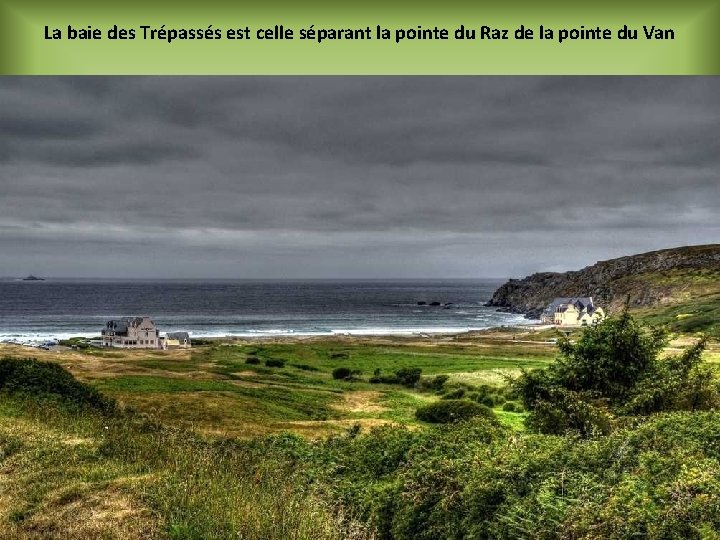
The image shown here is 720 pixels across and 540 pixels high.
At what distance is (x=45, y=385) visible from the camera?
21.7 metres

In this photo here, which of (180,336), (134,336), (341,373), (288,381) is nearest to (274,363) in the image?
(341,373)

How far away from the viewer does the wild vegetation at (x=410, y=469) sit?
340 inches

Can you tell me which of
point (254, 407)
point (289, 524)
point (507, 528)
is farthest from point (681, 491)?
point (254, 407)

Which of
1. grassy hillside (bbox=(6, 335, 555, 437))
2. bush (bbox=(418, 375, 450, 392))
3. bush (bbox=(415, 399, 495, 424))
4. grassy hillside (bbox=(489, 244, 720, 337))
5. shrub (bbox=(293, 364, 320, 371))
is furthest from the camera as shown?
grassy hillside (bbox=(489, 244, 720, 337))

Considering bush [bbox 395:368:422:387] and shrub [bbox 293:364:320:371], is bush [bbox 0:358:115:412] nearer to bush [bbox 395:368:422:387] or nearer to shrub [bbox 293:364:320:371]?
bush [bbox 395:368:422:387]

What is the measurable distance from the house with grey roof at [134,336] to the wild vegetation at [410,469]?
69.1m

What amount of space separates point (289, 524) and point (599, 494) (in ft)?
15.5

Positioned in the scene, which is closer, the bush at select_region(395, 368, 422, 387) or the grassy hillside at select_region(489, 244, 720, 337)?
the bush at select_region(395, 368, 422, 387)

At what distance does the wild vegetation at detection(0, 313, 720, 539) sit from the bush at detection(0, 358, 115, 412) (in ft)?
0.25

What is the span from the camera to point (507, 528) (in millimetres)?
9023

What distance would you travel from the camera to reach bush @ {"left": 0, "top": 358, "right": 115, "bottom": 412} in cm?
2120

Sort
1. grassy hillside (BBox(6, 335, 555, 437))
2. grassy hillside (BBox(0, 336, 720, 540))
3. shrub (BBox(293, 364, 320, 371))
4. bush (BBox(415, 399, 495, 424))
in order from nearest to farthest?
grassy hillside (BBox(0, 336, 720, 540)) < grassy hillside (BBox(6, 335, 555, 437)) < bush (BBox(415, 399, 495, 424)) < shrub (BBox(293, 364, 320, 371))

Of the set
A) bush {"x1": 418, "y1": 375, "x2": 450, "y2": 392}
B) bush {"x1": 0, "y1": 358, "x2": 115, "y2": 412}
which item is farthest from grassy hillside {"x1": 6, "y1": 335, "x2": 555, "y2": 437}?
bush {"x1": 0, "y1": 358, "x2": 115, "y2": 412}

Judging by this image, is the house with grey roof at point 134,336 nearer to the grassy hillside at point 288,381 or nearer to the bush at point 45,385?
the grassy hillside at point 288,381
